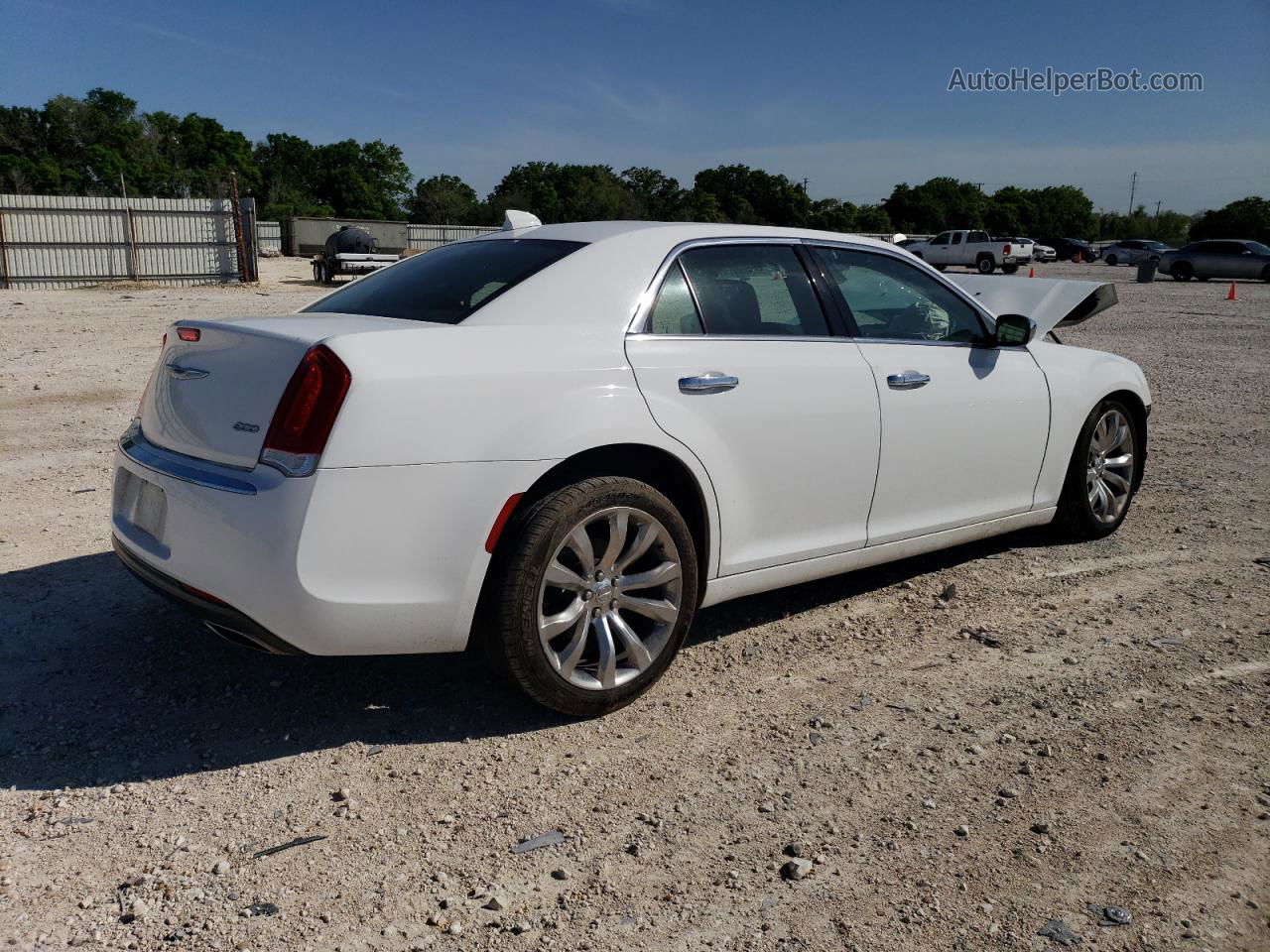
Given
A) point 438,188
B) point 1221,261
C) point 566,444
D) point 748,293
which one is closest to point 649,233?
point 748,293

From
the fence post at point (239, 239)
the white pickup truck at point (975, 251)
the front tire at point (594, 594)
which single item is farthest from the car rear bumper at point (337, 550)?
the white pickup truck at point (975, 251)

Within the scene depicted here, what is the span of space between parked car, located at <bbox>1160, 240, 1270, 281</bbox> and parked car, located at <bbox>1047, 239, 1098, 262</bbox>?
19.1 metres

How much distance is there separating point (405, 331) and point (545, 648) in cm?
108

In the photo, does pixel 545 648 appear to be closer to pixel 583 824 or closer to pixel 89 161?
pixel 583 824

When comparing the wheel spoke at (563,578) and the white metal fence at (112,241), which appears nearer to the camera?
the wheel spoke at (563,578)

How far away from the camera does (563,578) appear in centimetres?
333

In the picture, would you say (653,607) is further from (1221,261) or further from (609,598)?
(1221,261)

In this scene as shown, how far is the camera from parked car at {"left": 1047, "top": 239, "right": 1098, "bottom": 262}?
57.4m

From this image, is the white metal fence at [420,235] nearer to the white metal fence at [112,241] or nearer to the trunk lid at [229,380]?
the white metal fence at [112,241]

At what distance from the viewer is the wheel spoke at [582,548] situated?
332 centimetres

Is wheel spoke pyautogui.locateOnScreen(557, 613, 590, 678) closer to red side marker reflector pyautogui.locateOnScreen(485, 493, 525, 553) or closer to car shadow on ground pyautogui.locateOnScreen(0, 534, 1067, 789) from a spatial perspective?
car shadow on ground pyautogui.locateOnScreen(0, 534, 1067, 789)

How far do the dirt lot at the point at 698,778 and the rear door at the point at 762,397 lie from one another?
550mm

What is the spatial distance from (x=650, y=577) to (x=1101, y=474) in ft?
10.4

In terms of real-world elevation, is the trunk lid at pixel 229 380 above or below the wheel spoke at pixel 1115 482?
above
